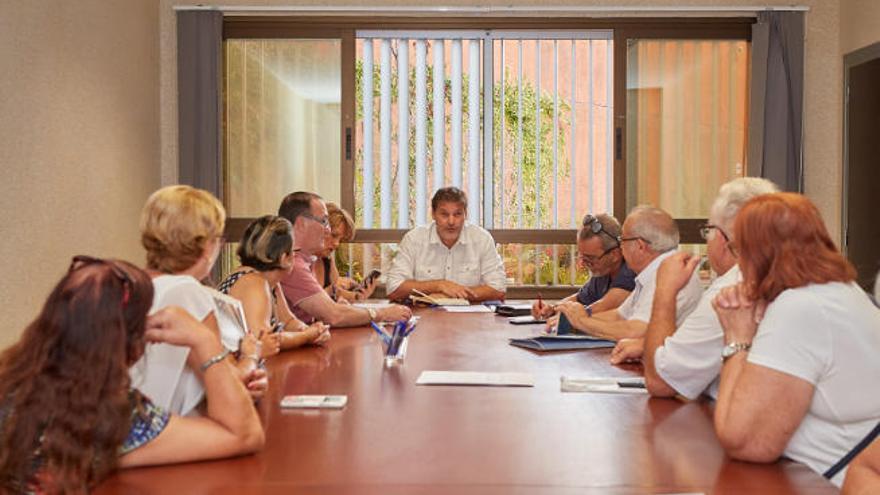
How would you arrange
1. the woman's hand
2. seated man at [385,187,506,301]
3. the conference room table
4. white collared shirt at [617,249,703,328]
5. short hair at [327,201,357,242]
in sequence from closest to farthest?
the conference room table → the woman's hand → white collared shirt at [617,249,703,328] → short hair at [327,201,357,242] → seated man at [385,187,506,301]

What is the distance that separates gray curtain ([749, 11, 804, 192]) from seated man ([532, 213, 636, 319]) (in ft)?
7.82

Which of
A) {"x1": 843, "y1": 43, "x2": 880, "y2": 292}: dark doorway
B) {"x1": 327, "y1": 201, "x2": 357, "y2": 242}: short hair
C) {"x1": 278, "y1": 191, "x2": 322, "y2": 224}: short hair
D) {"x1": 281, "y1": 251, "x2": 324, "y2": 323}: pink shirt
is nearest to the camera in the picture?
{"x1": 281, "y1": 251, "x2": 324, "y2": 323}: pink shirt

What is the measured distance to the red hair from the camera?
2.00 m

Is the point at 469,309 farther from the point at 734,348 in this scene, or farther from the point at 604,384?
the point at 734,348

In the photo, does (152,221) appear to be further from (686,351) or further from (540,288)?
(540,288)

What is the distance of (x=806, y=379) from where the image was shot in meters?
1.91

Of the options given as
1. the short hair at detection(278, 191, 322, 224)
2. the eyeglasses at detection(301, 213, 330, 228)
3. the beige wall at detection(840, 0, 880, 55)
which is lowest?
the eyeglasses at detection(301, 213, 330, 228)

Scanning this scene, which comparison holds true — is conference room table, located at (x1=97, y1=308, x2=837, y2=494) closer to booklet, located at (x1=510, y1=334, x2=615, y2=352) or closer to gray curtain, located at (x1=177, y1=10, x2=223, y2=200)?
booklet, located at (x1=510, y1=334, x2=615, y2=352)

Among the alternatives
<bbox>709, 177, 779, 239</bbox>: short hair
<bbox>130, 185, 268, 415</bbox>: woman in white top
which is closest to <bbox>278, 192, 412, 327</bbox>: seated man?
<bbox>130, 185, 268, 415</bbox>: woman in white top

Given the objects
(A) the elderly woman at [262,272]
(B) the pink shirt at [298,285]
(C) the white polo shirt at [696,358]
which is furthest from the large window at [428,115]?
(C) the white polo shirt at [696,358]

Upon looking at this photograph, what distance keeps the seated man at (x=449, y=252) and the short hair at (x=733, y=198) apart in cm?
323

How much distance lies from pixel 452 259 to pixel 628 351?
2976 millimetres

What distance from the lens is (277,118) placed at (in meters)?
6.98

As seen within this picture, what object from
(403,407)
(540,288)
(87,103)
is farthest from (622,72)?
(403,407)
